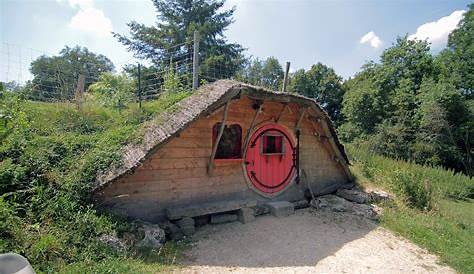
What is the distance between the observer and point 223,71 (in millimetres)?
21688

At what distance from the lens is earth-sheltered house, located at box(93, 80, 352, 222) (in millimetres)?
5375

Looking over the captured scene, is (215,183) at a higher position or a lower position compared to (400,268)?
higher

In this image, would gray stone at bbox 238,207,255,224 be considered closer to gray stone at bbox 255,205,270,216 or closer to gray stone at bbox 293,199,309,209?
gray stone at bbox 255,205,270,216

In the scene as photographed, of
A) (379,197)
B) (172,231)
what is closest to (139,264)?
(172,231)

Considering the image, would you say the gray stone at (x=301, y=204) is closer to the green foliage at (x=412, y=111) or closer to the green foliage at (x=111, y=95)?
the green foliage at (x=111, y=95)

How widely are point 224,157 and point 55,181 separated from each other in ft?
11.8

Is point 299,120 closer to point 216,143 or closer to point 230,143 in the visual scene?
point 230,143

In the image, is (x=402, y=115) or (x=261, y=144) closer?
(x=261, y=144)

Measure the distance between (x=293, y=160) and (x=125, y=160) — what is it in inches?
191

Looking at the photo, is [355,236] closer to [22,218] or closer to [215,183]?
[215,183]

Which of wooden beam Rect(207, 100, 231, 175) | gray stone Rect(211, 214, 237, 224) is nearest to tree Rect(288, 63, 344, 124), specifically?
wooden beam Rect(207, 100, 231, 175)

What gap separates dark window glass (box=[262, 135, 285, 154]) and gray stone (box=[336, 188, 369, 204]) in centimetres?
277

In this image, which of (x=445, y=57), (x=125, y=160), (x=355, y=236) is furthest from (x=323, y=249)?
(x=445, y=57)

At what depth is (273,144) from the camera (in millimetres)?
7797
